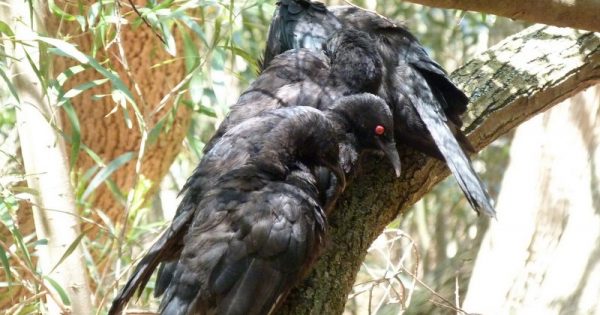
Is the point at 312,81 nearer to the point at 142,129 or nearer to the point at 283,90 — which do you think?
the point at 283,90

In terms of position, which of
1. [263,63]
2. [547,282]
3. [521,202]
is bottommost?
[547,282]

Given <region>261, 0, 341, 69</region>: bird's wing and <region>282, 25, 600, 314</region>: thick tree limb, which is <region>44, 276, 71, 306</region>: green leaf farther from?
<region>261, 0, 341, 69</region>: bird's wing

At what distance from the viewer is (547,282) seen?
4.68m

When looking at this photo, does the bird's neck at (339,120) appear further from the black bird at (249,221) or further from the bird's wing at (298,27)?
the bird's wing at (298,27)

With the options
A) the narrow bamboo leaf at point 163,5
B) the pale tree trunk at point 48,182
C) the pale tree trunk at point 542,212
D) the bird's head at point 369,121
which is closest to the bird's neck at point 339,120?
the bird's head at point 369,121

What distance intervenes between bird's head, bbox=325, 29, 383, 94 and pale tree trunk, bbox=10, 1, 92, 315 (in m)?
1.32

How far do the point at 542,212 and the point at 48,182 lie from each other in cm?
272

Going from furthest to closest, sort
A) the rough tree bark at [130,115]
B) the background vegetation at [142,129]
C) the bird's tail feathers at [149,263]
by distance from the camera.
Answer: the rough tree bark at [130,115], the background vegetation at [142,129], the bird's tail feathers at [149,263]

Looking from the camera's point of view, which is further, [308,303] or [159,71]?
[159,71]

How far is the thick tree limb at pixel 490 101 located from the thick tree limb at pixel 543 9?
77 centimetres

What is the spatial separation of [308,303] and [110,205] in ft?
8.94

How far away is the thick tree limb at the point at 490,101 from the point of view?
3.60 m

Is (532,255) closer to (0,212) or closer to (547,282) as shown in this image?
(547,282)

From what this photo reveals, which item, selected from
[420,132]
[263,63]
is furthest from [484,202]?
[263,63]
